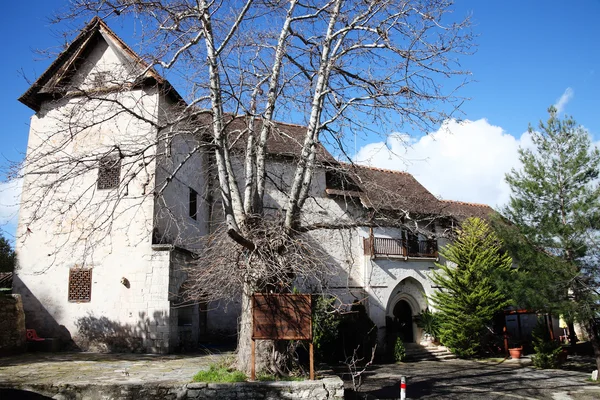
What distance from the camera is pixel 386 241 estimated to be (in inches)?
846

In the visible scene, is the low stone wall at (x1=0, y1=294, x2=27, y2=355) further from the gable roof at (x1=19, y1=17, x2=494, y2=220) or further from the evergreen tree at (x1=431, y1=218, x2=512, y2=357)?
the evergreen tree at (x1=431, y1=218, x2=512, y2=357)

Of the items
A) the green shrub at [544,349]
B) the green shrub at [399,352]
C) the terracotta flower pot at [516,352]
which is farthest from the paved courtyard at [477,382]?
the terracotta flower pot at [516,352]

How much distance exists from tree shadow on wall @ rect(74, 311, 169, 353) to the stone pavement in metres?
0.57

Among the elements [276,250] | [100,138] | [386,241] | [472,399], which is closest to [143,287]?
[100,138]

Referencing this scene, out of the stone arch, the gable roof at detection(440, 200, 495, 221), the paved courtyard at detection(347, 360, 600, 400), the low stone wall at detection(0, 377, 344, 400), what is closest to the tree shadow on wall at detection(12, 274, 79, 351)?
the low stone wall at detection(0, 377, 344, 400)

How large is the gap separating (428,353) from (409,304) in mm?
2714

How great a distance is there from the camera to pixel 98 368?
10070 millimetres

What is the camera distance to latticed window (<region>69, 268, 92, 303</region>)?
13.8 metres

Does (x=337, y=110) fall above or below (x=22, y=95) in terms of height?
below

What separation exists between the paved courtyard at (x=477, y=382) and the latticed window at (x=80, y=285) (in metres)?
8.47

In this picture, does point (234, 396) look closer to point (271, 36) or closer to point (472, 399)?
point (472, 399)

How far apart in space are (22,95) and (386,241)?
15.4 m

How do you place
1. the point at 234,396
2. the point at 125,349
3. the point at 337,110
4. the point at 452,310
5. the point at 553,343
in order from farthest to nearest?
the point at 452,310 → the point at 553,343 → the point at 125,349 → the point at 337,110 → the point at 234,396

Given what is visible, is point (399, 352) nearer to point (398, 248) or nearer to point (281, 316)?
point (398, 248)
